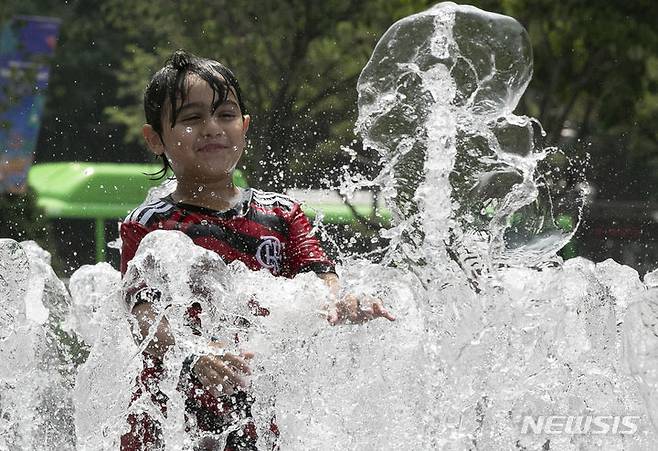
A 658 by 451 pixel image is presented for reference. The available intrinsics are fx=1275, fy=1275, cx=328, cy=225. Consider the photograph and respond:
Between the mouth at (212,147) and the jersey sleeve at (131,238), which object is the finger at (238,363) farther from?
the mouth at (212,147)

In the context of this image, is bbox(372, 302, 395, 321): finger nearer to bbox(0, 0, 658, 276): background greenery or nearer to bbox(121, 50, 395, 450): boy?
bbox(121, 50, 395, 450): boy

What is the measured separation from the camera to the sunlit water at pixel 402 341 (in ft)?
8.08

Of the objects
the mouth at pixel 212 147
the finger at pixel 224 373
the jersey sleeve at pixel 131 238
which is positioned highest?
the mouth at pixel 212 147

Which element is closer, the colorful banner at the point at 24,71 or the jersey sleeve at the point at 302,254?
the jersey sleeve at the point at 302,254

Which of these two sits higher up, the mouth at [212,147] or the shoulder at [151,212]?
the mouth at [212,147]

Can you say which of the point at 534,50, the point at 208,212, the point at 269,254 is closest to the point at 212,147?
the point at 208,212

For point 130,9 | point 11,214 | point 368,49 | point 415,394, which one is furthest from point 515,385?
point 130,9

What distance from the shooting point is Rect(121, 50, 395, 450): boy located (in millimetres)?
2492

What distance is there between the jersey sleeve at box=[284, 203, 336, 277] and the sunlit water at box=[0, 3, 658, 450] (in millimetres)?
81

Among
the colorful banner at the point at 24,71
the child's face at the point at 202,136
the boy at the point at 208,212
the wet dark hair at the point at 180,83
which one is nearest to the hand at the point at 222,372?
the boy at the point at 208,212

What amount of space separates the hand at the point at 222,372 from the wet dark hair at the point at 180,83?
0.60 metres

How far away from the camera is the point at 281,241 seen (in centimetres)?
266

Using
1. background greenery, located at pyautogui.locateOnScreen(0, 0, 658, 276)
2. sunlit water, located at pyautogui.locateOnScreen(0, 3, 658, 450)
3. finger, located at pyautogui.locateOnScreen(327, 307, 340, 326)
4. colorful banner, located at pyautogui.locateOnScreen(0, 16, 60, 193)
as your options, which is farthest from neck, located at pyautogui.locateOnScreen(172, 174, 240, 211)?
colorful banner, located at pyautogui.locateOnScreen(0, 16, 60, 193)

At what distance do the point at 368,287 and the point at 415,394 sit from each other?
26 centimetres
